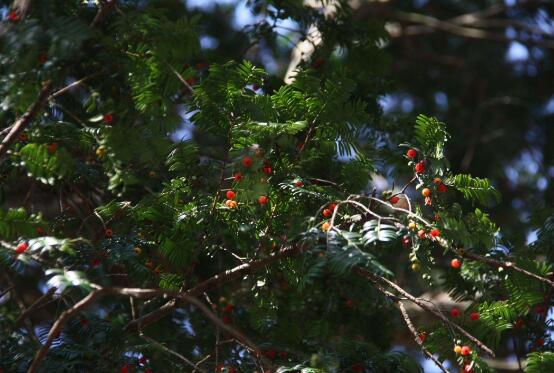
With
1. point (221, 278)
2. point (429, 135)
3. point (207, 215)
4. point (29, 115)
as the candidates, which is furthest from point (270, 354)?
point (29, 115)

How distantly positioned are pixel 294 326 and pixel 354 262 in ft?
3.15

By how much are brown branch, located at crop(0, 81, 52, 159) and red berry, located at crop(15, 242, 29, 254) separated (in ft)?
0.81


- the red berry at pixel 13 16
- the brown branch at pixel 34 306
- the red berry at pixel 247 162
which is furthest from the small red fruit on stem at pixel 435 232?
the red berry at pixel 13 16

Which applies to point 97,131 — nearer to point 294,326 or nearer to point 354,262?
point 354,262

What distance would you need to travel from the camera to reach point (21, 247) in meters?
1.78

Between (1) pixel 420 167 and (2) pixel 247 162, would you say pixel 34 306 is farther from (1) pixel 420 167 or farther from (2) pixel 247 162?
(1) pixel 420 167

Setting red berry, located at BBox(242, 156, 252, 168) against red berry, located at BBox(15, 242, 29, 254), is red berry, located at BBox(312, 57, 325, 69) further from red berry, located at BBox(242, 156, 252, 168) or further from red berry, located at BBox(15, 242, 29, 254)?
red berry, located at BBox(15, 242, 29, 254)

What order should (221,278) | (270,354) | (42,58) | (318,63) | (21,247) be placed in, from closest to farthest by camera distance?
(21,247)
(42,58)
(221,278)
(270,354)
(318,63)

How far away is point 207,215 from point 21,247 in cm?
56

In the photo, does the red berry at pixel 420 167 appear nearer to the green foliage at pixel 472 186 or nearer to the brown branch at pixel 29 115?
the green foliage at pixel 472 186

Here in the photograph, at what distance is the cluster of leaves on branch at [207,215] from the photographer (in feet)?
6.09

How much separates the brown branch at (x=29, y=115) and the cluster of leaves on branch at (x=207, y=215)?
2 cm

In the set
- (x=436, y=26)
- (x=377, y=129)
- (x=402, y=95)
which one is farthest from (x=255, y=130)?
(x=402, y=95)

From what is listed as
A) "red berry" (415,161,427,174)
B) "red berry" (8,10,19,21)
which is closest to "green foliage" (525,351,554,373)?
"red berry" (415,161,427,174)
